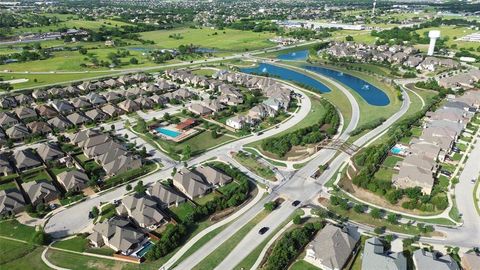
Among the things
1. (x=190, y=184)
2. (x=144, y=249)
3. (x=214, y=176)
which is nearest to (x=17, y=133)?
(x=190, y=184)

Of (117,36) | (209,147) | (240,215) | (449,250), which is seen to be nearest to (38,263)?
(240,215)

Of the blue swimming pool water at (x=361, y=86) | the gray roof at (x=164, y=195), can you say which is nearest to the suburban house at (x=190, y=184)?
the gray roof at (x=164, y=195)

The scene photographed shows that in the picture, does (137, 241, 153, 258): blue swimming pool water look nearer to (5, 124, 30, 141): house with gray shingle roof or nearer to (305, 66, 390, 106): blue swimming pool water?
(5, 124, 30, 141): house with gray shingle roof

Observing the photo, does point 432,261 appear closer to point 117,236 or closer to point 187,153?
point 117,236

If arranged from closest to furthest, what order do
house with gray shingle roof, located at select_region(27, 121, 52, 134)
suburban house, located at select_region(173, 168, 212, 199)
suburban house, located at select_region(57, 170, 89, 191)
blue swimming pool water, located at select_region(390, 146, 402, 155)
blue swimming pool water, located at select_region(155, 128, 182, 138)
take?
suburban house, located at select_region(173, 168, 212, 199) → suburban house, located at select_region(57, 170, 89, 191) → blue swimming pool water, located at select_region(390, 146, 402, 155) → house with gray shingle roof, located at select_region(27, 121, 52, 134) → blue swimming pool water, located at select_region(155, 128, 182, 138)

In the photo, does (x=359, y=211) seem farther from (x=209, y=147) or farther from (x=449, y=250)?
(x=209, y=147)

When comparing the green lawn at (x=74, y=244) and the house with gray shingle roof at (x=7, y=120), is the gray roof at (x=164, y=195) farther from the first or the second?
the house with gray shingle roof at (x=7, y=120)

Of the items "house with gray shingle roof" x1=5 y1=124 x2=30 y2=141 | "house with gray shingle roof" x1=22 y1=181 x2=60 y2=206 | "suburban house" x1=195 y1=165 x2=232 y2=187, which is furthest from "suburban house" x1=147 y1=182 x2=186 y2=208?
"house with gray shingle roof" x1=5 y1=124 x2=30 y2=141
